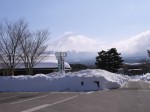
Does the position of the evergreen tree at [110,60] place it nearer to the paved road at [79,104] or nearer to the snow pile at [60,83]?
the snow pile at [60,83]

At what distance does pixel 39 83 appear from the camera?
30.1m

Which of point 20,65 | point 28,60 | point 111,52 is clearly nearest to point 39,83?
point 28,60

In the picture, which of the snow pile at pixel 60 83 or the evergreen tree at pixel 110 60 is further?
the evergreen tree at pixel 110 60

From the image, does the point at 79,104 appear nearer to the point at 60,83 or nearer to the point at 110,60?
the point at 60,83

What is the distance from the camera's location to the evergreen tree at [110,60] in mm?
76562

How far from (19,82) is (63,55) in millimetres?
14083

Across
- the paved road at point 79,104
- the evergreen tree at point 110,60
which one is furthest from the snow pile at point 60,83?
the evergreen tree at point 110,60

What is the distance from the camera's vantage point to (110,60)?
7706 centimetres

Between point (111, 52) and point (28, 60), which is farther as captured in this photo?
point (111, 52)

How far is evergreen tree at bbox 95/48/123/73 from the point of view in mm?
76562

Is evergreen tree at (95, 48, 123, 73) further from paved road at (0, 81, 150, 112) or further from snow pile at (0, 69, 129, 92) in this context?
paved road at (0, 81, 150, 112)

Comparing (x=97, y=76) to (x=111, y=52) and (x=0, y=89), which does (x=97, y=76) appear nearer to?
(x=0, y=89)

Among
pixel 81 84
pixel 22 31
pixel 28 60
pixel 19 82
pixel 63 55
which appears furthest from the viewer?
pixel 28 60

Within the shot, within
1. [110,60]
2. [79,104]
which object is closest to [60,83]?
[79,104]
